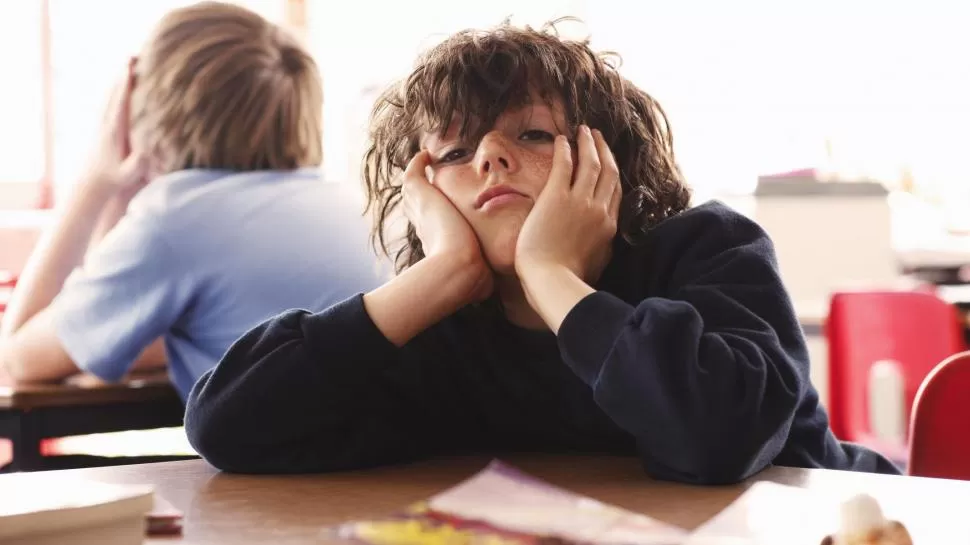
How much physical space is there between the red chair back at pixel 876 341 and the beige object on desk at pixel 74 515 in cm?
166

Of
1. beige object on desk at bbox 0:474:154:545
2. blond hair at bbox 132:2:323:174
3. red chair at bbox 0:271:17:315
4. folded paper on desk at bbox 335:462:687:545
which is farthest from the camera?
red chair at bbox 0:271:17:315

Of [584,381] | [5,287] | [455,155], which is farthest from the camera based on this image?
[5,287]

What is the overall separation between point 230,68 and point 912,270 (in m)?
2.93

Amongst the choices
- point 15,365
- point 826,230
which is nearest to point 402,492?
point 15,365

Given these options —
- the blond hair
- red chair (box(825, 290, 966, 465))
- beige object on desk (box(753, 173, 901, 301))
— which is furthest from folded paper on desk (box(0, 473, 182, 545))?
beige object on desk (box(753, 173, 901, 301))

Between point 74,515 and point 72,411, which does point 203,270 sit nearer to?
point 72,411

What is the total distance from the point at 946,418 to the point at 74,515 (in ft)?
3.08

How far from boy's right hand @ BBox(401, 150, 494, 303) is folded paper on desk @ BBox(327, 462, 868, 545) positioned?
0.28m

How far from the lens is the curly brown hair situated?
114 cm

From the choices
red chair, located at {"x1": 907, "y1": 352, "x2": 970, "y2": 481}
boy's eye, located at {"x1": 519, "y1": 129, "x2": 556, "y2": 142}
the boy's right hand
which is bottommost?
red chair, located at {"x1": 907, "y1": 352, "x2": 970, "y2": 481}

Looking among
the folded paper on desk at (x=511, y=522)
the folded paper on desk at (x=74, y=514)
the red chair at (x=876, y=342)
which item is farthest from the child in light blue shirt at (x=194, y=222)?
the folded paper on desk at (x=74, y=514)

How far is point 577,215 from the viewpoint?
1.07 m

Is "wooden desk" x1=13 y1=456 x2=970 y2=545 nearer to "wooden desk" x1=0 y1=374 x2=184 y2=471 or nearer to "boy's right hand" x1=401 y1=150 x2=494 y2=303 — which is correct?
"boy's right hand" x1=401 y1=150 x2=494 y2=303

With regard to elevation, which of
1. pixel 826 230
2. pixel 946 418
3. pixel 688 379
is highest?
pixel 688 379
